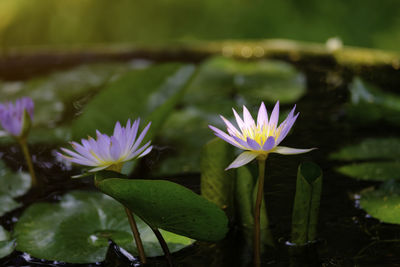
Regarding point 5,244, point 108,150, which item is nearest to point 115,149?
point 108,150

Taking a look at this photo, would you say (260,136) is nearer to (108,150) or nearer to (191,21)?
(108,150)

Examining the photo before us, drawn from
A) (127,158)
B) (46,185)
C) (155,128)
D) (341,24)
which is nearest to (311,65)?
(155,128)

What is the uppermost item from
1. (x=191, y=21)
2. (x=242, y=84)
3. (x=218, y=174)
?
(x=191, y=21)

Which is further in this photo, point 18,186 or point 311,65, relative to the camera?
point 311,65

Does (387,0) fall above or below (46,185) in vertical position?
above

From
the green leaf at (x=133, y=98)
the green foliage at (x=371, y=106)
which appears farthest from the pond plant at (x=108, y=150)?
the green foliage at (x=371, y=106)

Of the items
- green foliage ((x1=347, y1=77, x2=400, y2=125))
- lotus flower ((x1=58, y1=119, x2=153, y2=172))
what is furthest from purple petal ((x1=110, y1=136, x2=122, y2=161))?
green foliage ((x1=347, y1=77, x2=400, y2=125))

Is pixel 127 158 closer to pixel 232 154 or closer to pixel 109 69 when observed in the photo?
pixel 232 154
